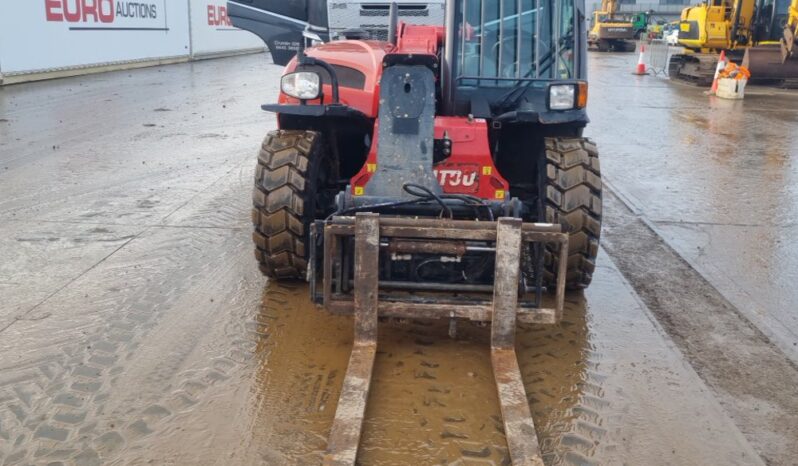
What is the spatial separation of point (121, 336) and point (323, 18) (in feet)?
12.1

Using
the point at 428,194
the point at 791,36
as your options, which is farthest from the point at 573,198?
the point at 791,36

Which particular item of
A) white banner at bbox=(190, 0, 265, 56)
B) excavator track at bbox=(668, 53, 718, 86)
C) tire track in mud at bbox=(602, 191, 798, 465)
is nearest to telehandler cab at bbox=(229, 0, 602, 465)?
tire track in mud at bbox=(602, 191, 798, 465)

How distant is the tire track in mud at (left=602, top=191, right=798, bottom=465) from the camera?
360cm

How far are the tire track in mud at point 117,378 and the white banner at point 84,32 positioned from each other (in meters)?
14.1

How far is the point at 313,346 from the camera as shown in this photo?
4188 millimetres

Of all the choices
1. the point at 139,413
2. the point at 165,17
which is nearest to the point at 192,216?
the point at 139,413

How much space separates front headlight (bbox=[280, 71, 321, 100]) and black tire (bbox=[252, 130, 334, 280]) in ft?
1.09

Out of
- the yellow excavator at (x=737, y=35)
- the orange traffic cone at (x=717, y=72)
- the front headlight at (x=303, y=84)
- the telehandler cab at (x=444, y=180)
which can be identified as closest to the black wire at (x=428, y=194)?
the telehandler cab at (x=444, y=180)

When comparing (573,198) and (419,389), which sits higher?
(573,198)

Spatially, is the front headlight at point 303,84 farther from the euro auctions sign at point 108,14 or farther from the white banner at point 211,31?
the white banner at point 211,31

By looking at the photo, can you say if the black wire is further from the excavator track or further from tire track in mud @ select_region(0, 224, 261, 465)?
the excavator track

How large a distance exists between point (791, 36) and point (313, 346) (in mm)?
18795

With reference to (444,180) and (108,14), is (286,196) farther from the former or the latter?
(108,14)

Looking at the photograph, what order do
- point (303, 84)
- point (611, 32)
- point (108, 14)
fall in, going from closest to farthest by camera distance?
point (303, 84), point (108, 14), point (611, 32)
